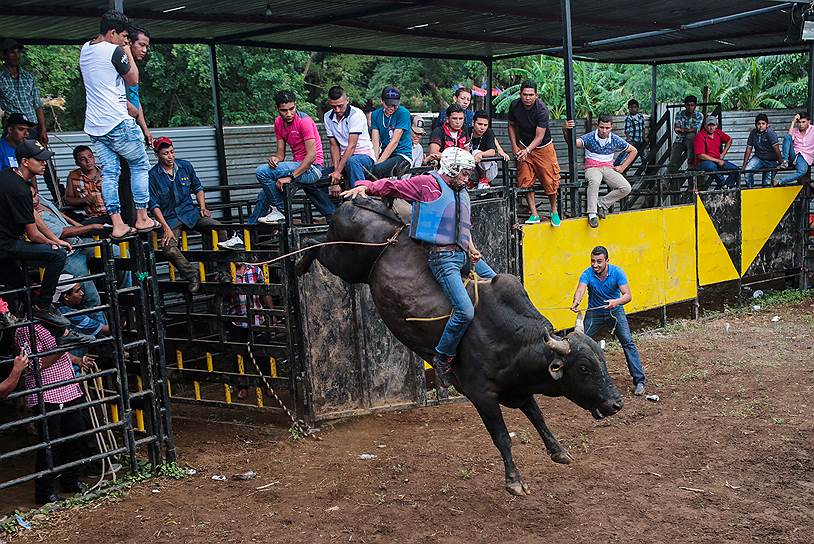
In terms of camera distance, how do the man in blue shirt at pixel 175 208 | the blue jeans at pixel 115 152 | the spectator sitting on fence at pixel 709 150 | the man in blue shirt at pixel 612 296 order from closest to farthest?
the blue jeans at pixel 115 152 < the man in blue shirt at pixel 175 208 < the man in blue shirt at pixel 612 296 < the spectator sitting on fence at pixel 709 150

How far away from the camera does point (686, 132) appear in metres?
20.1

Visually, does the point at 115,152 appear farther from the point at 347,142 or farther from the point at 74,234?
the point at 347,142

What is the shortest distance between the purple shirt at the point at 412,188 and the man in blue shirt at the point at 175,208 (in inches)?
107

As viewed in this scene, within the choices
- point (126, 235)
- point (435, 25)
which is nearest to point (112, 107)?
point (126, 235)

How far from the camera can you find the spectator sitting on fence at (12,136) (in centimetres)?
938

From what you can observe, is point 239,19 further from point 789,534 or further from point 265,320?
point 789,534

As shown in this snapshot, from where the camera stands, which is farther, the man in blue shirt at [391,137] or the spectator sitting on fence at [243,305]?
the man in blue shirt at [391,137]

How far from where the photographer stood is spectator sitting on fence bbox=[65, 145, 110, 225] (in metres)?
10.1

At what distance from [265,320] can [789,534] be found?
5.77m

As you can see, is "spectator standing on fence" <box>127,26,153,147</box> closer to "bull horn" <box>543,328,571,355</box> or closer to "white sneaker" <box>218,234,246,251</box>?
"white sneaker" <box>218,234,246,251</box>

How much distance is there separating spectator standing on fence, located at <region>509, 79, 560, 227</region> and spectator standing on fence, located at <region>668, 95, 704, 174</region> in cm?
782

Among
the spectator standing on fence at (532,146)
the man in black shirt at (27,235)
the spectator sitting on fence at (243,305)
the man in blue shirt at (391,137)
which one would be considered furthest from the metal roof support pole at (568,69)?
the man in black shirt at (27,235)

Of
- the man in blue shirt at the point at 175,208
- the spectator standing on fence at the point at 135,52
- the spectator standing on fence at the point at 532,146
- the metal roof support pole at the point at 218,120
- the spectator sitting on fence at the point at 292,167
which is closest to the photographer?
the spectator standing on fence at the point at 135,52

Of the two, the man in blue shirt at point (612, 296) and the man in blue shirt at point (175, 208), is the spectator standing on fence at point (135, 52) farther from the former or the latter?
the man in blue shirt at point (612, 296)
